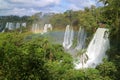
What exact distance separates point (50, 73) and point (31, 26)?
3445 centimetres

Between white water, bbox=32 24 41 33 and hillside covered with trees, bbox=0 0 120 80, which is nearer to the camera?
hillside covered with trees, bbox=0 0 120 80

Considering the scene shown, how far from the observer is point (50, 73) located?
11523 millimetres

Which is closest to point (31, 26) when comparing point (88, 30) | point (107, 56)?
point (88, 30)

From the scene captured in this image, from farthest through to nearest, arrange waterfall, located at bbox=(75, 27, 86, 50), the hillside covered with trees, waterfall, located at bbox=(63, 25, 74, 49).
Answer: waterfall, located at bbox=(63, 25, 74, 49) < waterfall, located at bbox=(75, 27, 86, 50) < the hillside covered with trees

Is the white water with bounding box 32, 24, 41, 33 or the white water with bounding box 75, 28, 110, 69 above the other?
the white water with bounding box 32, 24, 41, 33

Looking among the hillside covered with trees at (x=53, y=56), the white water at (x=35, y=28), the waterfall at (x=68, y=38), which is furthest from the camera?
the white water at (x=35, y=28)

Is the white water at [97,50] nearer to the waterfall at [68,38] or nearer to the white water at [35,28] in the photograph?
the waterfall at [68,38]

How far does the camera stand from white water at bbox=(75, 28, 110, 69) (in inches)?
859

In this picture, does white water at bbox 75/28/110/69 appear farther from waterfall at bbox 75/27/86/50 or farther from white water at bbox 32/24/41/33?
white water at bbox 32/24/41/33

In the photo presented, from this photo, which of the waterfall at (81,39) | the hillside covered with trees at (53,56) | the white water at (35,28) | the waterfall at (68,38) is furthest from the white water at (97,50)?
the white water at (35,28)

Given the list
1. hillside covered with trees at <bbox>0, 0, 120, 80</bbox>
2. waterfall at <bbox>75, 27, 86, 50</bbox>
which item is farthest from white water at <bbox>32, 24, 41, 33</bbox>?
waterfall at <bbox>75, 27, 86, 50</bbox>

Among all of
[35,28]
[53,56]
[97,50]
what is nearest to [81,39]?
[97,50]

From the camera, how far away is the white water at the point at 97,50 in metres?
21.8

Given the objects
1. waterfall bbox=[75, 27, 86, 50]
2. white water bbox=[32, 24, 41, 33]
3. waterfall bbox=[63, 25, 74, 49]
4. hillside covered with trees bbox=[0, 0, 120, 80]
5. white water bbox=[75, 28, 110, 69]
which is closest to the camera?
hillside covered with trees bbox=[0, 0, 120, 80]
